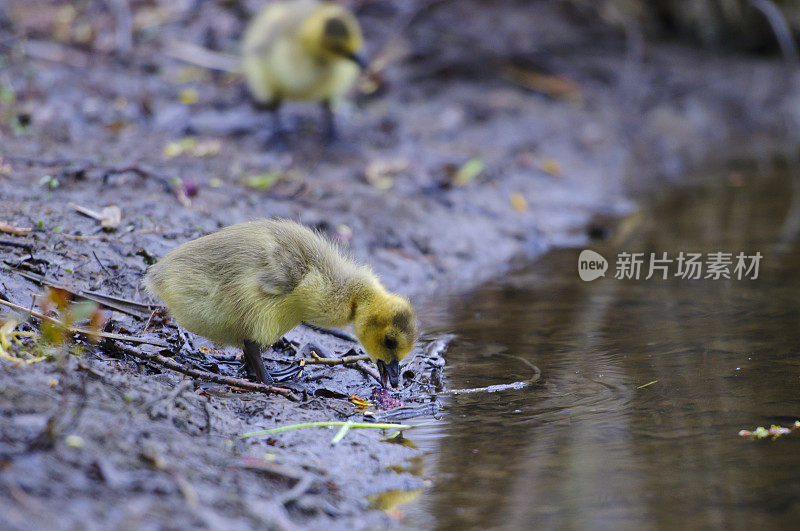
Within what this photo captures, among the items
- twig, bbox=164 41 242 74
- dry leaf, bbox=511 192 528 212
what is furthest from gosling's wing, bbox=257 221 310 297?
twig, bbox=164 41 242 74

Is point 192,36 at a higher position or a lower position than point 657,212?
higher

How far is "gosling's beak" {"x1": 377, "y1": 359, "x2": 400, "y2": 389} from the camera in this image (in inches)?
171

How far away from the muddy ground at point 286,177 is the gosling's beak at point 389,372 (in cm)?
9

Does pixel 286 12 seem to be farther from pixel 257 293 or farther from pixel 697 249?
pixel 257 293

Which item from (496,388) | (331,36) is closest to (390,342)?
(496,388)

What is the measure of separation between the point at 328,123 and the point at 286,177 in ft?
4.58

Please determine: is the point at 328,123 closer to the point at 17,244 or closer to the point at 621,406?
the point at 17,244

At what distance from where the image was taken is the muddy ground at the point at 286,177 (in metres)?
2.92

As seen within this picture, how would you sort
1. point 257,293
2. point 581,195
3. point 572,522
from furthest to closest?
1. point 581,195
2. point 257,293
3. point 572,522

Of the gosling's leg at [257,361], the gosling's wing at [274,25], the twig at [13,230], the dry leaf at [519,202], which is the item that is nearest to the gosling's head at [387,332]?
the gosling's leg at [257,361]

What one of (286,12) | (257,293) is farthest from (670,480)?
(286,12)

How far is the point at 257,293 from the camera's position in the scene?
4.08 metres

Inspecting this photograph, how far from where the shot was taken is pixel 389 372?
437cm

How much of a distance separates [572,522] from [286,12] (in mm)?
6978
